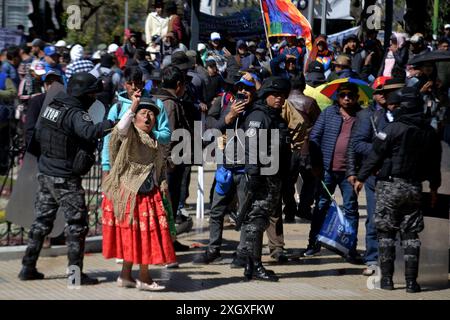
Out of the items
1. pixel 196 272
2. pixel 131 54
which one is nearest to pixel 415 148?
pixel 196 272

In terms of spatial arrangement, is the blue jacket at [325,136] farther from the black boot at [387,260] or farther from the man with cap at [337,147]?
the black boot at [387,260]

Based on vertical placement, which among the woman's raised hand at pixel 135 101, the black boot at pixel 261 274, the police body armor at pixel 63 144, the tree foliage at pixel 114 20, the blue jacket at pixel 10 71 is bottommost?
the black boot at pixel 261 274

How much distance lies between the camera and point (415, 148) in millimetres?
9617

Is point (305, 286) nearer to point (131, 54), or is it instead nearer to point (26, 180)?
point (26, 180)

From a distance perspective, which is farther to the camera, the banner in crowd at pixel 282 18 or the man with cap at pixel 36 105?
the banner in crowd at pixel 282 18

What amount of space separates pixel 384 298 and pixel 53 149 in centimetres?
331

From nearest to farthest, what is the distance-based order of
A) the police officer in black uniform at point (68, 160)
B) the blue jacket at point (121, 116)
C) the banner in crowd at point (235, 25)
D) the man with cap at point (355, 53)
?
the police officer in black uniform at point (68, 160) < the blue jacket at point (121, 116) < the banner in crowd at point (235, 25) < the man with cap at point (355, 53)

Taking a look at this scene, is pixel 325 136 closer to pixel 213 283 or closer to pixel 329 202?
pixel 329 202

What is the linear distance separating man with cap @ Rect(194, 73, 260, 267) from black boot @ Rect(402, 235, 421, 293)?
1664mm

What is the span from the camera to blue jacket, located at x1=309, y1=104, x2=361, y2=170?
11273 millimetres

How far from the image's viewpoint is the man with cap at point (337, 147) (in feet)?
36.9

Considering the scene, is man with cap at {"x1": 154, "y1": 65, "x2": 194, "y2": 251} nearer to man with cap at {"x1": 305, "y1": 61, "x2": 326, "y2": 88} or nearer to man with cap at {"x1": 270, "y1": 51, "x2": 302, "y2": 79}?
man with cap at {"x1": 305, "y1": 61, "x2": 326, "y2": 88}

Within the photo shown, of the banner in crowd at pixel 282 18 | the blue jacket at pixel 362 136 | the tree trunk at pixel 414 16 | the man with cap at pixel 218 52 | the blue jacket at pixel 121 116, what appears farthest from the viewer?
the tree trunk at pixel 414 16

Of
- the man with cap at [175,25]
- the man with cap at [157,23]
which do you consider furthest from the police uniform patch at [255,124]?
the man with cap at [157,23]
